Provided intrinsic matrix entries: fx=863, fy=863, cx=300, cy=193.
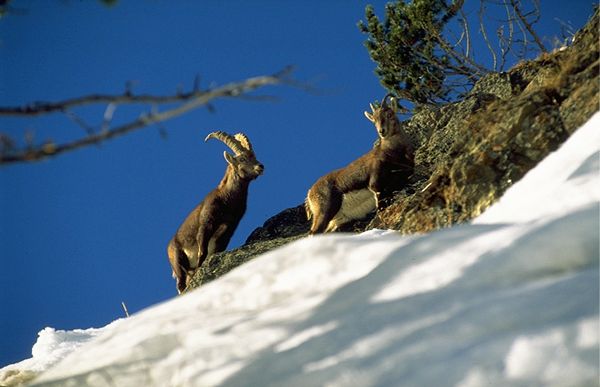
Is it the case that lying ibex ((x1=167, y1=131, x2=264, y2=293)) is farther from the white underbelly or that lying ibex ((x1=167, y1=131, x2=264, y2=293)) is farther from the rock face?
the rock face

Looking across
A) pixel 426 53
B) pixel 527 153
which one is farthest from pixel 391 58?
pixel 527 153

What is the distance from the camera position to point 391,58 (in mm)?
16438

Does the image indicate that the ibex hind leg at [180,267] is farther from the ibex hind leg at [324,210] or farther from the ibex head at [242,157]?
the ibex hind leg at [324,210]

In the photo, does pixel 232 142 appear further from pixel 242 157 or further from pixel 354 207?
pixel 354 207

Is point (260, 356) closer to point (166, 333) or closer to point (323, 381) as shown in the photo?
point (323, 381)

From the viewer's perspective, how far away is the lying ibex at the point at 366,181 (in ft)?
38.8

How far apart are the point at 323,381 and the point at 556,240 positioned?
1022 mm

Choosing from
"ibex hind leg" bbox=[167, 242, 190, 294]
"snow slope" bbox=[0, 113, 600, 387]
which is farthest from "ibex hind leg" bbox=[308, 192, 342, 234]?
"snow slope" bbox=[0, 113, 600, 387]

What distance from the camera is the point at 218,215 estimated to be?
13547 mm

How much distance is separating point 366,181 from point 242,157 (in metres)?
2.57

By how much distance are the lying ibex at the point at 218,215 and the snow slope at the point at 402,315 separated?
29.8ft

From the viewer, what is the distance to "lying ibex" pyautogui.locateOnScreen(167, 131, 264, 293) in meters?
13.5

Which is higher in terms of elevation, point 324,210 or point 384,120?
point 384,120

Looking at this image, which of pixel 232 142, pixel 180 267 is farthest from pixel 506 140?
pixel 180 267
